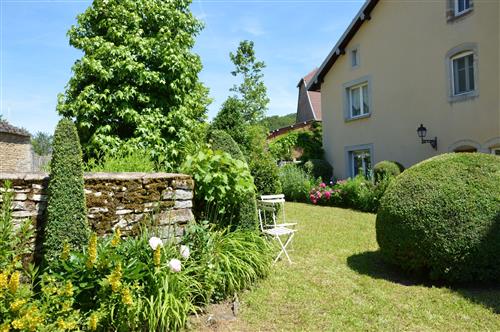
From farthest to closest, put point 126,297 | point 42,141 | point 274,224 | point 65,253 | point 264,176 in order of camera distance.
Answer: point 42,141 → point 264,176 → point 274,224 → point 65,253 → point 126,297

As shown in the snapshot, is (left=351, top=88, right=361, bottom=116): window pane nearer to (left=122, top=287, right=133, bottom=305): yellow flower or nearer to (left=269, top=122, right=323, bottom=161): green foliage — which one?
(left=269, top=122, right=323, bottom=161): green foliage

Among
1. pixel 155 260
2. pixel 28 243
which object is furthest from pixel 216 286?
pixel 28 243

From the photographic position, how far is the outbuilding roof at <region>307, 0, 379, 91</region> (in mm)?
13984

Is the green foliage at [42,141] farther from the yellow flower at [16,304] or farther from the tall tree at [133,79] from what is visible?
the yellow flower at [16,304]

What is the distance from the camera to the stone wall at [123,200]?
4.10 meters

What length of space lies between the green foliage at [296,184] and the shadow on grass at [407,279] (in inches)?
296

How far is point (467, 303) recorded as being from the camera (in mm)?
4234

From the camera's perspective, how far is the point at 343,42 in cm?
1516

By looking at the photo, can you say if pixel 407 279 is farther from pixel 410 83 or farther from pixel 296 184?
pixel 410 83

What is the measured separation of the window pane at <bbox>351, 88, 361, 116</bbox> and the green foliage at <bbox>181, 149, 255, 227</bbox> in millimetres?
10997

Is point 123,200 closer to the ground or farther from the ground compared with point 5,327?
farther from the ground

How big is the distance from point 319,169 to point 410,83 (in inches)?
198

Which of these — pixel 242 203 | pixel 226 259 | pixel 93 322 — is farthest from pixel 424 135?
pixel 93 322

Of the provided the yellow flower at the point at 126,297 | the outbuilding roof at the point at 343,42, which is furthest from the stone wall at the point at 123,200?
the outbuilding roof at the point at 343,42
